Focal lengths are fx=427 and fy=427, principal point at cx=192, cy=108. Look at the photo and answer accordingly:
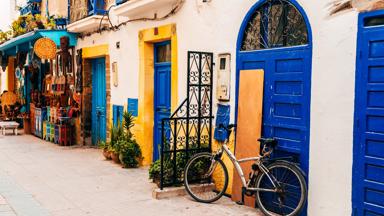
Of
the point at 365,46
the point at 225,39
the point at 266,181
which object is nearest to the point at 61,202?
the point at 266,181

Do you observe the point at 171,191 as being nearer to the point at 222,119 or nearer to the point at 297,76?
the point at 222,119

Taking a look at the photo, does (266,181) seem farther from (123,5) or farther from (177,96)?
(123,5)

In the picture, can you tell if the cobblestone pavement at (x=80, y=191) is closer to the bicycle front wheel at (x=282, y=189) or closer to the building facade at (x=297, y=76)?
the bicycle front wheel at (x=282, y=189)

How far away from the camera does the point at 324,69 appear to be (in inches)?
200

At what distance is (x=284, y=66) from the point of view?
18.6ft

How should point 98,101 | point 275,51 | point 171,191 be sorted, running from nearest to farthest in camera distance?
point 275,51
point 171,191
point 98,101

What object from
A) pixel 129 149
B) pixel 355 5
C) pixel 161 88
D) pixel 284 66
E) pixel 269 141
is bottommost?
pixel 129 149

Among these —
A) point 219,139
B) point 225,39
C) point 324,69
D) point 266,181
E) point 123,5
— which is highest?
point 123,5

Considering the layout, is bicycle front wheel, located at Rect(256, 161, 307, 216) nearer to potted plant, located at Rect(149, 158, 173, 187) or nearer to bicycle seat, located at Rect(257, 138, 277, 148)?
bicycle seat, located at Rect(257, 138, 277, 148)

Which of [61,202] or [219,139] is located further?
[219,139]

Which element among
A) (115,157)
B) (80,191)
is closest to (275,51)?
(80,191)

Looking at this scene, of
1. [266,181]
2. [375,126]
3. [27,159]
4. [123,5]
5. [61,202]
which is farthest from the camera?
[27,159]

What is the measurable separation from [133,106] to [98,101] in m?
2.71

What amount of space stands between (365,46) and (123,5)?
571 centimetres
